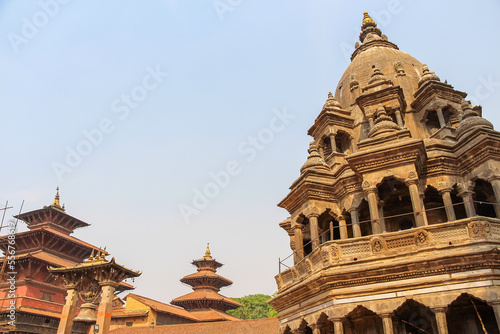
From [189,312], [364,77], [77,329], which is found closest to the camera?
[364,77]

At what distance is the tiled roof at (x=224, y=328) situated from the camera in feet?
99.4

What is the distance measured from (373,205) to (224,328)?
21.0 meters

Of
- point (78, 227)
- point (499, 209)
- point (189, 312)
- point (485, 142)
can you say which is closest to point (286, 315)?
point (499, 209)

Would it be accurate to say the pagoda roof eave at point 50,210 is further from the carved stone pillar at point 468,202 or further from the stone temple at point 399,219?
the carved stone pillar at point 468,202

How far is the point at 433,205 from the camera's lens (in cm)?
1812

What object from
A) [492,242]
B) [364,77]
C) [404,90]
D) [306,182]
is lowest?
[492,242]

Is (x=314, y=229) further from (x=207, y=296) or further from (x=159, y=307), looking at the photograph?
(x=207, y=296)

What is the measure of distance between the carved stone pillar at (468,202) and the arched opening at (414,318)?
448 cm

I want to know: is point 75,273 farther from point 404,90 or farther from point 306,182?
Result: point 404,90

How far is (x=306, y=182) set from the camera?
17.9 metres


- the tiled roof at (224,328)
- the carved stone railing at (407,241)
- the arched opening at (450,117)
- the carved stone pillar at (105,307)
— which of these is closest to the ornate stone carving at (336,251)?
the carved stone railing at (407,241)

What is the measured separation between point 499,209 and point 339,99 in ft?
42.9

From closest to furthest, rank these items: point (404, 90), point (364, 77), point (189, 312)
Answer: point (404, 90), point (364, 77), point (189, 312)

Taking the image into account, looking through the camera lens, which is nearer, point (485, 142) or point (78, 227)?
point (485, 142)
